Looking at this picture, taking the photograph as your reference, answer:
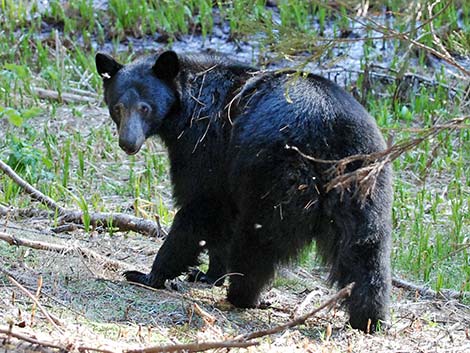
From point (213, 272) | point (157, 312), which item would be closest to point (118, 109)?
point (213, 272)

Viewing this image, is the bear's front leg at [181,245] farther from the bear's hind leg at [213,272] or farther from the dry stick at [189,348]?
the dry stick at [189,348]

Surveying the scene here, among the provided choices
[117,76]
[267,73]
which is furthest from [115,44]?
[267,73]

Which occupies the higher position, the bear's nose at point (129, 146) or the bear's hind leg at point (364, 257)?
the bear's nose at point (129, 146)

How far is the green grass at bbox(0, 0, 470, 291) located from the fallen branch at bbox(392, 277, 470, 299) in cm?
7

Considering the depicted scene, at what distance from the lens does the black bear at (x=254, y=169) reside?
523 centimetres

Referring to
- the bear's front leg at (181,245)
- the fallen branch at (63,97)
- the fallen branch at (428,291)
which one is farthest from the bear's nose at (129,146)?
the fallen branch at (63,97)

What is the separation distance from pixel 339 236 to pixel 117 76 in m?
2.13

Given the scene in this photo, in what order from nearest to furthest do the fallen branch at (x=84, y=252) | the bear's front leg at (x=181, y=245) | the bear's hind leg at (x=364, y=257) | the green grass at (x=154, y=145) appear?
the bear's hind leg at (x=364, y=257)
the fallen branch at (x=84, y=252)
the bear's front leg at (x=181, y=245)
the green grass at (x=154, y=145)

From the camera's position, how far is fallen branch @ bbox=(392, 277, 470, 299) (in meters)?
6.25

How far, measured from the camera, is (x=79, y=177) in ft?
28.4

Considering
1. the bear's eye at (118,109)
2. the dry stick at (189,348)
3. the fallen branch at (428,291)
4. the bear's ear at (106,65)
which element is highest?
the bear's ear at (106,65)

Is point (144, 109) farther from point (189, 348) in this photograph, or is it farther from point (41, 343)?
point (189, 348)

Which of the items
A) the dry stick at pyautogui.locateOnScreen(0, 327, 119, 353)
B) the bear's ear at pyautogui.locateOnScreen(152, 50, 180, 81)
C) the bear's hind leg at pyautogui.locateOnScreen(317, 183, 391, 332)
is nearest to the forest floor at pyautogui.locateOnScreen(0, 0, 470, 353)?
the dry stick at pyautogui.locateOnScreen(0, 327, 119, 353)

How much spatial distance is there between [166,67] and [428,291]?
2370 millimetres
